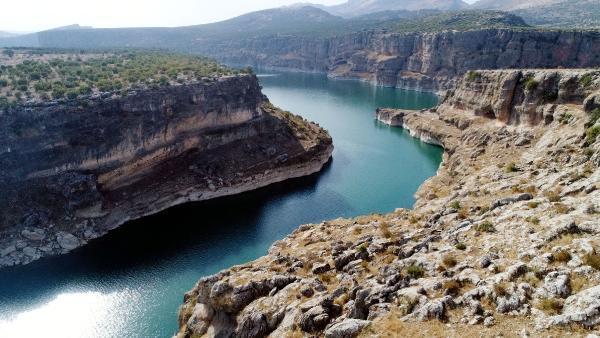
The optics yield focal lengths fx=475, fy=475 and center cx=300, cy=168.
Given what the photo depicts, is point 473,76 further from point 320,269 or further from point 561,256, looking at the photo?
point 561,256

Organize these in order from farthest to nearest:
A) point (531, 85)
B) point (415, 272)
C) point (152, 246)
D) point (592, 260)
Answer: point (531, 85) < point (152, 246) < point (415, 272) < point (592, 260)

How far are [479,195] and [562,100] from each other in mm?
26568

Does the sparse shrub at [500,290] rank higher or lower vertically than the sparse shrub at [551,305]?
lower

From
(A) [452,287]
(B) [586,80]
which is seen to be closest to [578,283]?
(A) [452,287]

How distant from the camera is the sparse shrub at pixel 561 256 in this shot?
18.7 meters

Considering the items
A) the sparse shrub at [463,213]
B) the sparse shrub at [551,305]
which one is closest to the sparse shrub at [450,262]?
the sparse shrub at [551,305]

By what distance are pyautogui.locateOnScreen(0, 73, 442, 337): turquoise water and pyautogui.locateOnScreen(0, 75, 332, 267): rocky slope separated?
2.78 meters

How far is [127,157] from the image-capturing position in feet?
202

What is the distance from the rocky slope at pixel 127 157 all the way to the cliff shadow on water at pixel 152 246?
178 cm

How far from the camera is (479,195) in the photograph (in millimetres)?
37781

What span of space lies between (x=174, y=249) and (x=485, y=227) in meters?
34.2

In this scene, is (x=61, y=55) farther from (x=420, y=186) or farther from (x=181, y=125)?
(x=420, y=186)

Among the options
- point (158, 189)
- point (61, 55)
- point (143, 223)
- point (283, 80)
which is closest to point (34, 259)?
point (143, 223)

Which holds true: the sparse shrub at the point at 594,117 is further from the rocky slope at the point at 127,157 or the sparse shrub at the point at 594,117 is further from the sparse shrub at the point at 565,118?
the rocky slope at the point at 127,157
